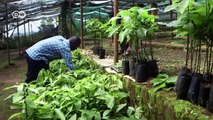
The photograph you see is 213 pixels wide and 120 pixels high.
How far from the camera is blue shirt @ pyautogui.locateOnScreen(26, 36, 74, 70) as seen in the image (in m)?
5.09

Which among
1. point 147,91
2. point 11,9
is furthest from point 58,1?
point 147,91

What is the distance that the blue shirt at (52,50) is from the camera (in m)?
5.09

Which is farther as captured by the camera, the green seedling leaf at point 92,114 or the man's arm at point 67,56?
the man's arm at point 67,56

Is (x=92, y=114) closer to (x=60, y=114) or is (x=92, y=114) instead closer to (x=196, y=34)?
(x=60, y=114)

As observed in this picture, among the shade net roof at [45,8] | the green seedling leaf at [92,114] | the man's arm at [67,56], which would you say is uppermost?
the shade net roof at [45,8]

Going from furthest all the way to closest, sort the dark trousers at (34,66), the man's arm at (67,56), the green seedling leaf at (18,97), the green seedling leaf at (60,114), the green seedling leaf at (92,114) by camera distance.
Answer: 1. the dark trousers at (34,66)
2. the man's arm at (67,56)
3. the green seedling leaf at (18,97)
4. the green seedling leaf at (92,114)
5. the green seedling leaf at (60,114)

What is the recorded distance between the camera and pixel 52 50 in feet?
17.2

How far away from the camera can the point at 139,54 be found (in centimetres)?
369

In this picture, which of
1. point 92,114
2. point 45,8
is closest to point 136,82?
point 92,114

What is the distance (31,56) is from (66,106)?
7.85 feet

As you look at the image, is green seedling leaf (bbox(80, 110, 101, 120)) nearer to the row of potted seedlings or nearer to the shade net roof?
the row of potted seedlings

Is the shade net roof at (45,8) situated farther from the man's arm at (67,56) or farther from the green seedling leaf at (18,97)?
the green seedling leaf at (18,97)

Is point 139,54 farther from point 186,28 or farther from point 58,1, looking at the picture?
point 58,1

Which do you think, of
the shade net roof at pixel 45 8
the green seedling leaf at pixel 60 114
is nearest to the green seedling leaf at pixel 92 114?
the green seedling leaf at pixel 60 114
